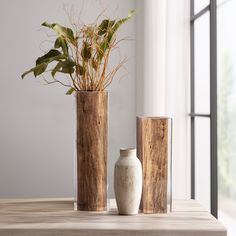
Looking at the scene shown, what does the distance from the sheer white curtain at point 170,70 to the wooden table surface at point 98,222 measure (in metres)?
1.06

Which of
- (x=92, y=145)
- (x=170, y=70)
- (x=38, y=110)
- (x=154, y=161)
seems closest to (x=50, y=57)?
(x=92, y=145)

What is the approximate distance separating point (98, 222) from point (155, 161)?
297mm

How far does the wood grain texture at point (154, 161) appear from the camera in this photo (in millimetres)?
1971

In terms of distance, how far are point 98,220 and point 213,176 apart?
3.25ft

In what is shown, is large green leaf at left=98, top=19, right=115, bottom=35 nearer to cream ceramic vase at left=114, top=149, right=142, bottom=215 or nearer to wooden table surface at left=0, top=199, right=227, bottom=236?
cream ceramic vase at left=114, top=149, right=142, bottom=215

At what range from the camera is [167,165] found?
1.97 m

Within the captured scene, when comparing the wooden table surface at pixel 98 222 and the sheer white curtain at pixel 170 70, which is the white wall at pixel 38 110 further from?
the wooden table surface at pixel 98 222

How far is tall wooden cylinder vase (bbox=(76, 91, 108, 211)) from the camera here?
2008mm

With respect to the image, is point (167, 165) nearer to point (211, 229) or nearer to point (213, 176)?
point (211, 229)

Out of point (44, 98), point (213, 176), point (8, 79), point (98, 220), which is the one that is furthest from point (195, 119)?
point (98, 220)

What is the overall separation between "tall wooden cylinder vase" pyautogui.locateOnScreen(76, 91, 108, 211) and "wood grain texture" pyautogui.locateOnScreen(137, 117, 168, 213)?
0.45 ft

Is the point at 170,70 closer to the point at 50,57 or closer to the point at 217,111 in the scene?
the point at 217,111

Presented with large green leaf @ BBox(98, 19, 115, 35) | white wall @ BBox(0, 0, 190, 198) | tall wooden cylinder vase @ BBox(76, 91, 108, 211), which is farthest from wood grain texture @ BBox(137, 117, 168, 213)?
white wall @ BBox(0, 0, 190, 198)

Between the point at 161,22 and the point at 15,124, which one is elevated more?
the point at 161,22
